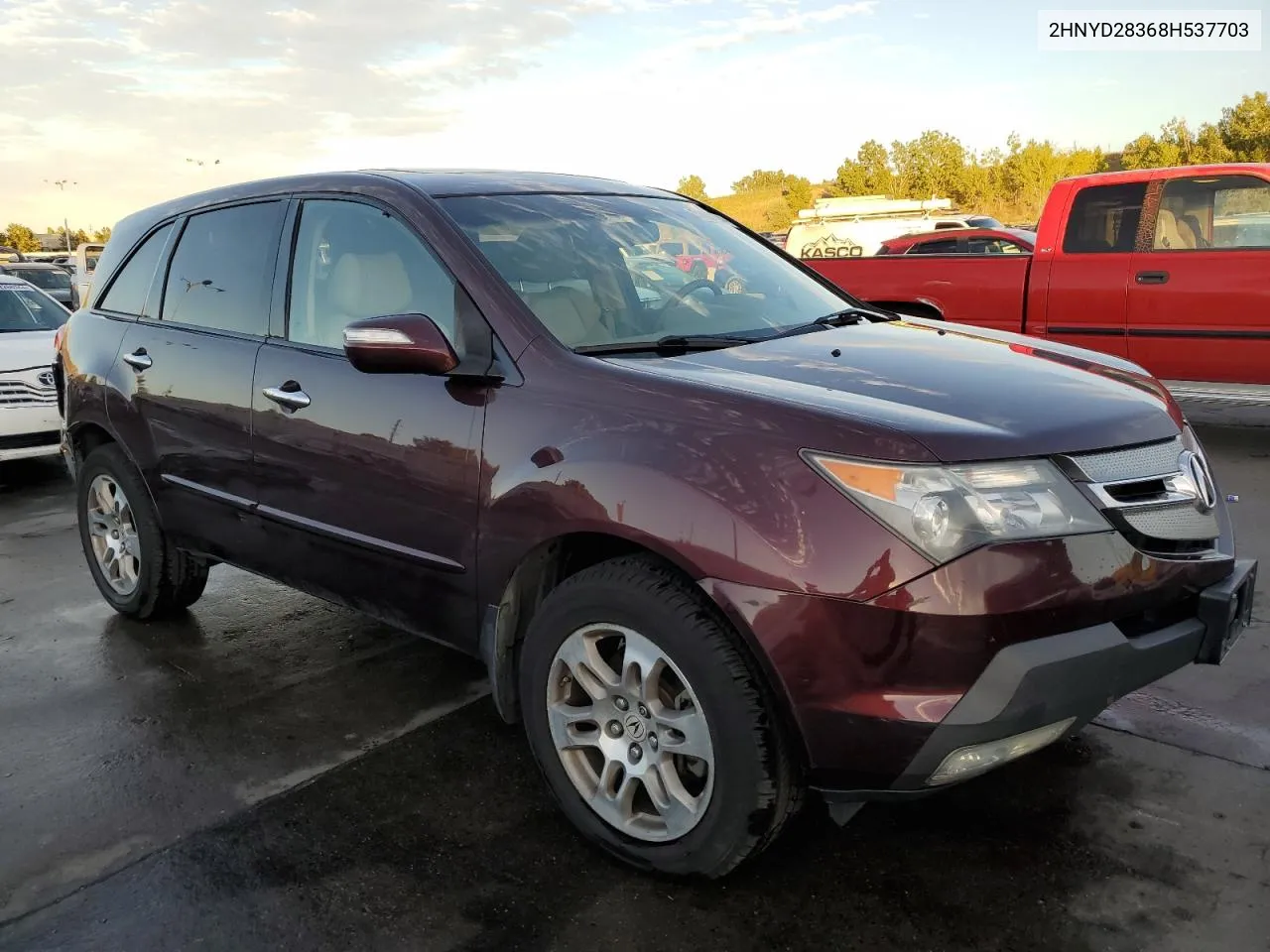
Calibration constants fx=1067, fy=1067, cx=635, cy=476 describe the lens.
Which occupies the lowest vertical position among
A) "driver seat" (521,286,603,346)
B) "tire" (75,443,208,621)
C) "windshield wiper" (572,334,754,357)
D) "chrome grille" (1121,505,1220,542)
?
"tire" (75,443,208,621)

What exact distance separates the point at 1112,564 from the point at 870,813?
41.3 inches

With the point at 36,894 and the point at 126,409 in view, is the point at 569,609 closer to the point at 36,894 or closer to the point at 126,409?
the point at 36,894

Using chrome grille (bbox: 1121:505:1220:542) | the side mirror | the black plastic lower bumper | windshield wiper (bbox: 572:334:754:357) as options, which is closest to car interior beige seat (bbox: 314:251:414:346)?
the side mirror

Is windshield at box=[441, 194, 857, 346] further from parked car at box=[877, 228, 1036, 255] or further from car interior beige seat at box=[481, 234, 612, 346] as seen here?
parked car at box=[877, 228, 1036, 255]

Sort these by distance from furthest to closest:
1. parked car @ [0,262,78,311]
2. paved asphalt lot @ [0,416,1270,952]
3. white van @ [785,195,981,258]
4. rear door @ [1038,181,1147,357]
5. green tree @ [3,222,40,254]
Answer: green tree @ [3,222,40,254]
white van @ [785,195,981,258]
parked car @ [0,262,78,311]
rear door @ [1038,181,1147,357]
paved asphalt lot @ [0,416,1270,952]

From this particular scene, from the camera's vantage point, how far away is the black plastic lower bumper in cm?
219

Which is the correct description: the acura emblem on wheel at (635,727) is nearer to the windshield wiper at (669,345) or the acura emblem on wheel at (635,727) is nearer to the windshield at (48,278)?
the windshield wiper at (669,345)

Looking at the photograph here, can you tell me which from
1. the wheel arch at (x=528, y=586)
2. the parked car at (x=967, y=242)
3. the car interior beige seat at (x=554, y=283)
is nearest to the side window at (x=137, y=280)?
the car interior beige seat at (x=554, y=283)

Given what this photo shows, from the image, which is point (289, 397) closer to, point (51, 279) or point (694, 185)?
point (51, 279)

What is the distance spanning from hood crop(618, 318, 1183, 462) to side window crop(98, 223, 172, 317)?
2640 millimetres

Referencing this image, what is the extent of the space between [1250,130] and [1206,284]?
4763 cm

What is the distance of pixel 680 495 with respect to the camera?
→ 2.42 meters

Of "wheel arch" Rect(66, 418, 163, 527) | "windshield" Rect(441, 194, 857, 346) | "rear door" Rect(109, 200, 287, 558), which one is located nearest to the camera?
"windshield" Rect(441, 194, 857, 346)

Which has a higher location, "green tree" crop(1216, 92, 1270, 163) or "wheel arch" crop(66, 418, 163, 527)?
"green tree" crop(1216, 92, 1270, 163)
